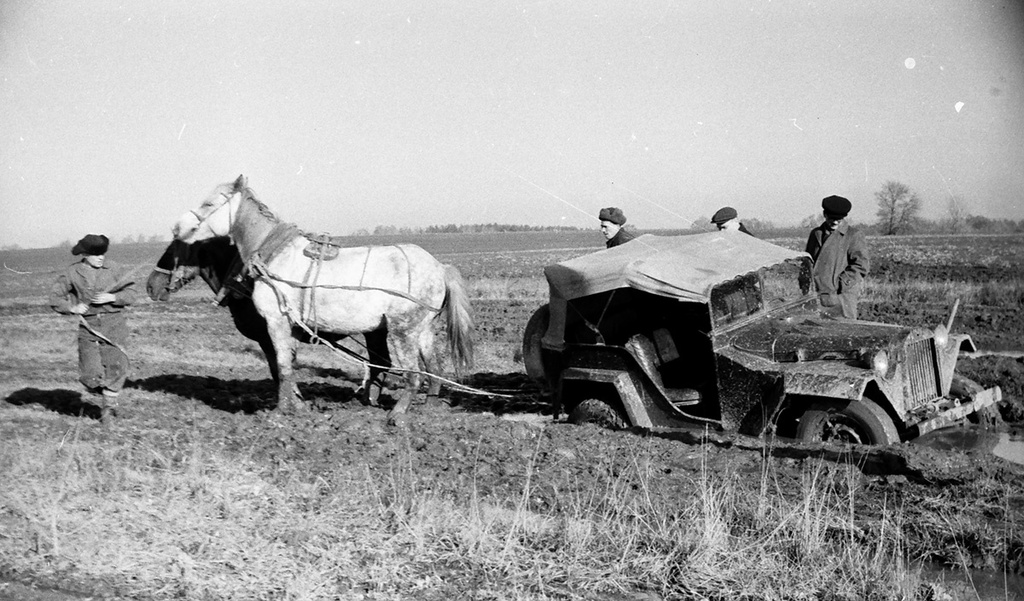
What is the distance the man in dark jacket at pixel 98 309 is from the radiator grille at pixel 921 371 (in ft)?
22.4

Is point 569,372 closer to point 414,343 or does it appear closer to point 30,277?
point 414,343

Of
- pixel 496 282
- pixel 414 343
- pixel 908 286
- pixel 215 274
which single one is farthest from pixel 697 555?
pixel 496 282

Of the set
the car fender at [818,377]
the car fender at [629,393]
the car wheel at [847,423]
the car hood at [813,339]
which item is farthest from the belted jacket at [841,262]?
the car fender at [629,393]

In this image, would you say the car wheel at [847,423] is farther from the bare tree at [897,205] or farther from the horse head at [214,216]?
the bare tree at [897,205]

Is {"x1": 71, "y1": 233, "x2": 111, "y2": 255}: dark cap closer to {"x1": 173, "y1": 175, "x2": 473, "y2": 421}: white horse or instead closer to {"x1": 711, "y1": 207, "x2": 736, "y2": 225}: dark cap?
{"x1": 173, "y1": 175, "x2": 473, "y2": 421}: white horse

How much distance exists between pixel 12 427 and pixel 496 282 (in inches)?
748

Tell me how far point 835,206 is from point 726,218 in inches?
54.7

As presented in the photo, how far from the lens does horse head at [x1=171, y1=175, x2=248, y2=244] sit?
9109 millimetres

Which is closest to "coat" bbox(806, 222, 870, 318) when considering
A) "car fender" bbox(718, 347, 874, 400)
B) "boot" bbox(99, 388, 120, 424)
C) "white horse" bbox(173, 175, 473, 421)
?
"car fender" bbox(718, 347, 874, 400)

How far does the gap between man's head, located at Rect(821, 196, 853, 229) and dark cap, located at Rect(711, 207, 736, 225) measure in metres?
1.25

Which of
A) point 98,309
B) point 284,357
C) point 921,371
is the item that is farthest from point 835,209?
point 98,309

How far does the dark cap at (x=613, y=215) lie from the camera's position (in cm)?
972

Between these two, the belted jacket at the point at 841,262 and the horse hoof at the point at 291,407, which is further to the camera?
the horse hoof at the point at 291,407

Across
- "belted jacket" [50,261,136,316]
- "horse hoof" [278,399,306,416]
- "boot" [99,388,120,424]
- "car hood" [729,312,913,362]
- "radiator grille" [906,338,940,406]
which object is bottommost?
"horse hoof" [278,399,306,416]
